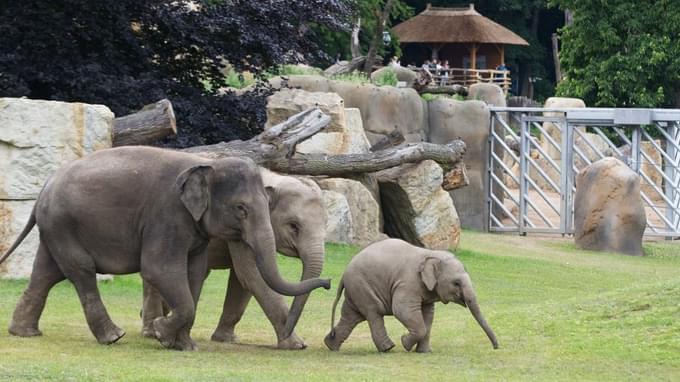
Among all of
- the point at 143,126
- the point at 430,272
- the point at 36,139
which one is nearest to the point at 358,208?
the point at 143,126

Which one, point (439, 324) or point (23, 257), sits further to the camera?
point (23, 257)

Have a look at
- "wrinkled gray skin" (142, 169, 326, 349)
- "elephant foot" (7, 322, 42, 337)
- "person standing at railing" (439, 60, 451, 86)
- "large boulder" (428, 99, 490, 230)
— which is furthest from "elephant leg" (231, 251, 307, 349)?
"person standing at railing" (439, 60, 451, 86)

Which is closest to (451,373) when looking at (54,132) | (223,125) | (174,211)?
(174,211)

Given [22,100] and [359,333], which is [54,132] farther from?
[359,333]

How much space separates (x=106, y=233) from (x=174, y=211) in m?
0.53

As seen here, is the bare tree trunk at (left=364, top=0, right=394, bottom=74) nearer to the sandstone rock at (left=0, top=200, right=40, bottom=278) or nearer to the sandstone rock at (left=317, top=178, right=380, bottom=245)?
the sandstone rock at (left=317, top=178, right=380, bottom=245)

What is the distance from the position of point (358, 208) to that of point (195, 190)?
9.41m

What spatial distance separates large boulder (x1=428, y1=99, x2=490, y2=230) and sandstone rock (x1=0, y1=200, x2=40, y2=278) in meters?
13.4

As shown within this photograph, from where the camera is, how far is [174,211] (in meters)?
10.4

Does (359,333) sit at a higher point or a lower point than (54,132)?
lower

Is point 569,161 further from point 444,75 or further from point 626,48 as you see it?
point 444,75

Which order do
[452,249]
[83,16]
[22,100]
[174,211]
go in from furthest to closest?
[452,249] → [83,16] → [22,100] → [174,211]

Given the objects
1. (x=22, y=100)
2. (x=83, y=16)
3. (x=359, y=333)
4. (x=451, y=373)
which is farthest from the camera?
(x=83, y=16)

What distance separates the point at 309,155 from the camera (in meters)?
18.8
